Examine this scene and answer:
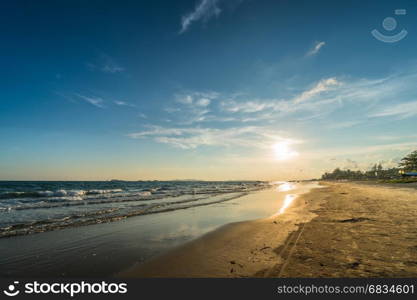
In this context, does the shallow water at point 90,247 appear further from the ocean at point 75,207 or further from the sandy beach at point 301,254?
the ocean at point 75,207

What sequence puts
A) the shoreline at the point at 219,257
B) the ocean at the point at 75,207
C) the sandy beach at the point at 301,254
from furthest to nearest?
the ocean at the point at 75,207, the shoreline at the point at 219,257, the sandy beach at the point at 301,254

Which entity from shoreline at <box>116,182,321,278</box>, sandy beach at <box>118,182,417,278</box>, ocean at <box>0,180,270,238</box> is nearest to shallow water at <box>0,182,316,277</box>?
shoreline at <box>116,182,321,278</box>

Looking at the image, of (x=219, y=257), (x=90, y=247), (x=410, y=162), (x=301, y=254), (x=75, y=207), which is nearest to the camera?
(x=301, y=254)

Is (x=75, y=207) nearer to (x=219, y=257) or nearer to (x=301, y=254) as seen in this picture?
(x=219, y=257)

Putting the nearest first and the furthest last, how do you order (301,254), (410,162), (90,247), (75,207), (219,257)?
(301,254)
(219,257)
(90,247)
(75,207)
(410,162)

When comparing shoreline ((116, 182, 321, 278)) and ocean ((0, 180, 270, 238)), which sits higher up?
shoreline ((116, 182, 321, 278))

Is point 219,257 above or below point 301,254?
below

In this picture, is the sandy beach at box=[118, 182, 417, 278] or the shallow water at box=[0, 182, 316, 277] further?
the shallow water at box=[0, 182, 316, 277]

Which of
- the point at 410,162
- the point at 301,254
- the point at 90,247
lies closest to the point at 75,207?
the point at 90,247

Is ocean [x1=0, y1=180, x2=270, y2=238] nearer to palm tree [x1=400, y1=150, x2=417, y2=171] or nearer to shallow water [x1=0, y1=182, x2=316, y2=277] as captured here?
shallow water [x1=0, y1=182, x2=316, y2=277]

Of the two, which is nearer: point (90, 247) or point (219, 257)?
point (219, 257)

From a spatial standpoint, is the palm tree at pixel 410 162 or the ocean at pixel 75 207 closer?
the ocean at pixel 75 207

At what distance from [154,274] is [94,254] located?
3.07 meters

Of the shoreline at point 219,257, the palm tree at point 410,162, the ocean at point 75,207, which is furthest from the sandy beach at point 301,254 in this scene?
the palm tree at point 410,162
